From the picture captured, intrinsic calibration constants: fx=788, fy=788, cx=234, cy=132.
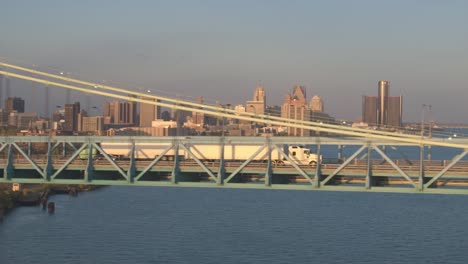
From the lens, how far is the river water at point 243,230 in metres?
43.4

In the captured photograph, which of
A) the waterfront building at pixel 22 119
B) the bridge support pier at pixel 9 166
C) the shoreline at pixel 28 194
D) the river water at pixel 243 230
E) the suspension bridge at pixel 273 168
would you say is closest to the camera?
the suspension bridge at pixel 273 168

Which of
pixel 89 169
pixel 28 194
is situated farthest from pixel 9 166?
pixel 28 194

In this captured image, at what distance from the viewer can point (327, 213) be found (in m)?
61.4

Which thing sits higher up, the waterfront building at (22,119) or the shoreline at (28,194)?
the waterfront building at (22,119)

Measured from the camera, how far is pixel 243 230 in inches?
2014

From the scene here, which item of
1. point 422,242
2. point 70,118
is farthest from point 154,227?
point 70,118

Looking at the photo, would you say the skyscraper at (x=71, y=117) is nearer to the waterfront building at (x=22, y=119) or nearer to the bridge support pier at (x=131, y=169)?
the waterfront building at (x=22, y=119)

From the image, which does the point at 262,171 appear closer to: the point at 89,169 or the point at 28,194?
the point at 89,169

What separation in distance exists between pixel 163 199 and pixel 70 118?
109929 millimetres

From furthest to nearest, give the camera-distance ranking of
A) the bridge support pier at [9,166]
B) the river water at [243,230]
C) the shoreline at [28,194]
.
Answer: the shoreline at [28,194]
the river water at [243,230]
the bridge support pier at [9,166]

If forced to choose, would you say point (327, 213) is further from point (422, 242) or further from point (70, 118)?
point (70, 118)

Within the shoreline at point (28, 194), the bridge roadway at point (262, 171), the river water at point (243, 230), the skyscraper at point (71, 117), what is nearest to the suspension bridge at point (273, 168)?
the bridge roadway at point (262, 171)

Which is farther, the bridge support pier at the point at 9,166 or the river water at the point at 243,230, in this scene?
the river water at the point at 243,230

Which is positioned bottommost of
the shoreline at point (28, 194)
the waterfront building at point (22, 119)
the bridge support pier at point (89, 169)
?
the shoreline at point (28, 194)
